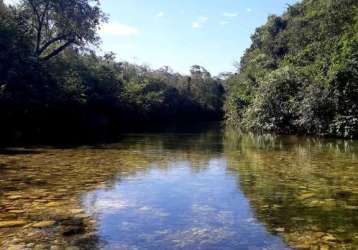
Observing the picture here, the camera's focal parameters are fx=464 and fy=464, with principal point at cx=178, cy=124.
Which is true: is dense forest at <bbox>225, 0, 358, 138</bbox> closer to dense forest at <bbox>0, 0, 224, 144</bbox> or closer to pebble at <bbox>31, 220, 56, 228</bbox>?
dense forest at <bbox>0, 0, 224, 144</bbox>

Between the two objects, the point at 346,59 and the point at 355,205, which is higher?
the point at 346,59

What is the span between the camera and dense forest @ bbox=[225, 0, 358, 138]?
25672mm

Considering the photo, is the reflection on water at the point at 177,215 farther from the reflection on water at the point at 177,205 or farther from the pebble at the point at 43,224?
the pebble at the point at 43,224

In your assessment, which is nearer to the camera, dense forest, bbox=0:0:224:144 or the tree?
dense forest, bbox=0:0:224:144

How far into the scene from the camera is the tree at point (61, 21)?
3173 centimetres

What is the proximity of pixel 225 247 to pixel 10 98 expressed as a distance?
21610 millimetres

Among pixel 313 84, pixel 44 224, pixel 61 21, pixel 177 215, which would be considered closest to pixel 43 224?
pixel 44 224

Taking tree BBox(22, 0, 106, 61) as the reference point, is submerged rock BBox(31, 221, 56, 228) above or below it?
below

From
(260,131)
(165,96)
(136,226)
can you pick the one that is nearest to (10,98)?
(260,131)

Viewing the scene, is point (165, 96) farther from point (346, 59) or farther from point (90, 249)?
point (90, 249)

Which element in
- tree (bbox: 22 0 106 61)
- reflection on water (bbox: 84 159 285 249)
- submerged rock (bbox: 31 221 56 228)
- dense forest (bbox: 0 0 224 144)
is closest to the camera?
reflection on water (bbox: 84 159 285 249)

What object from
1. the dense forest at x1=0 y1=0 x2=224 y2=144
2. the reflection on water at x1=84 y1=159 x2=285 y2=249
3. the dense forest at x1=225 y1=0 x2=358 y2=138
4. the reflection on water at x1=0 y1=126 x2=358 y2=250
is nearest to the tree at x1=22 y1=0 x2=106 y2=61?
the dense forest at x1=0 y1=0 x2=224 y2=144

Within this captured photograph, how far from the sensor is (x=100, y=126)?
39156 millimetres

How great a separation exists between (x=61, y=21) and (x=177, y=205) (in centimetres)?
2763
